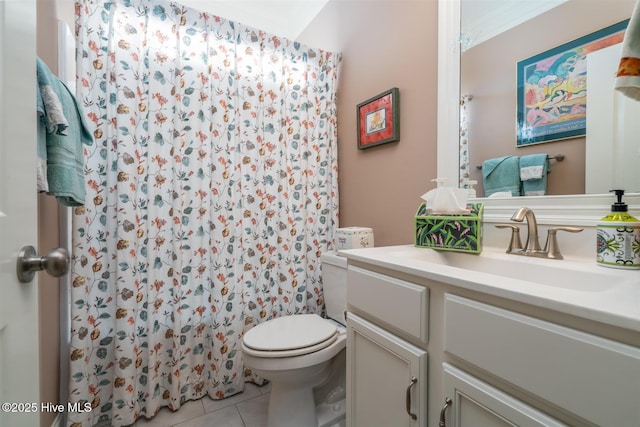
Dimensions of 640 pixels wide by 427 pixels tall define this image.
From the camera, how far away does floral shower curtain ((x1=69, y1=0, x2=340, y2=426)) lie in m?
1.32

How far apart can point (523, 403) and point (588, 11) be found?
1118mm

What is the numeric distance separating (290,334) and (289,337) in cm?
3

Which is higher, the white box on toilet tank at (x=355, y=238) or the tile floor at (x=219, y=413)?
the white box on toilet tank at (x=355, y=238)

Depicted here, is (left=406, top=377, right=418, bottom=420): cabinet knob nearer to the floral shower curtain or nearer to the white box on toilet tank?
the white box on toilet tank

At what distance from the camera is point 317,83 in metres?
1.85

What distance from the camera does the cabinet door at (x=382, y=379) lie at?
2.43 feet

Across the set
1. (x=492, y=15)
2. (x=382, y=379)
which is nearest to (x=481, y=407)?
(x=382, y=379)

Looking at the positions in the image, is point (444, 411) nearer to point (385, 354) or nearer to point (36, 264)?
point (385, 354)

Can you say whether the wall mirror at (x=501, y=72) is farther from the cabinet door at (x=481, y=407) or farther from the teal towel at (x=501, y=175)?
the cabinet door at (x=481, y=407)

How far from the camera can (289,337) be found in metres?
1.28

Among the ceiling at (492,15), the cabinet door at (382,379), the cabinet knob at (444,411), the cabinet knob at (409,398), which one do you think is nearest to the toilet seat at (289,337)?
the cabinet door at (382,379)

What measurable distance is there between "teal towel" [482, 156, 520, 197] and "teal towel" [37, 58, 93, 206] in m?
1.45

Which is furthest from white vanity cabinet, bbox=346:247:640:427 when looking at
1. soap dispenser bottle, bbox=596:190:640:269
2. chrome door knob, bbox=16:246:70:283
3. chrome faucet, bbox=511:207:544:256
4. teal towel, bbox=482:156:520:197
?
chrome door knob, bbox=16:246:70:283

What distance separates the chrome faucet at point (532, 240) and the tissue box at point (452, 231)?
0.37 ft
